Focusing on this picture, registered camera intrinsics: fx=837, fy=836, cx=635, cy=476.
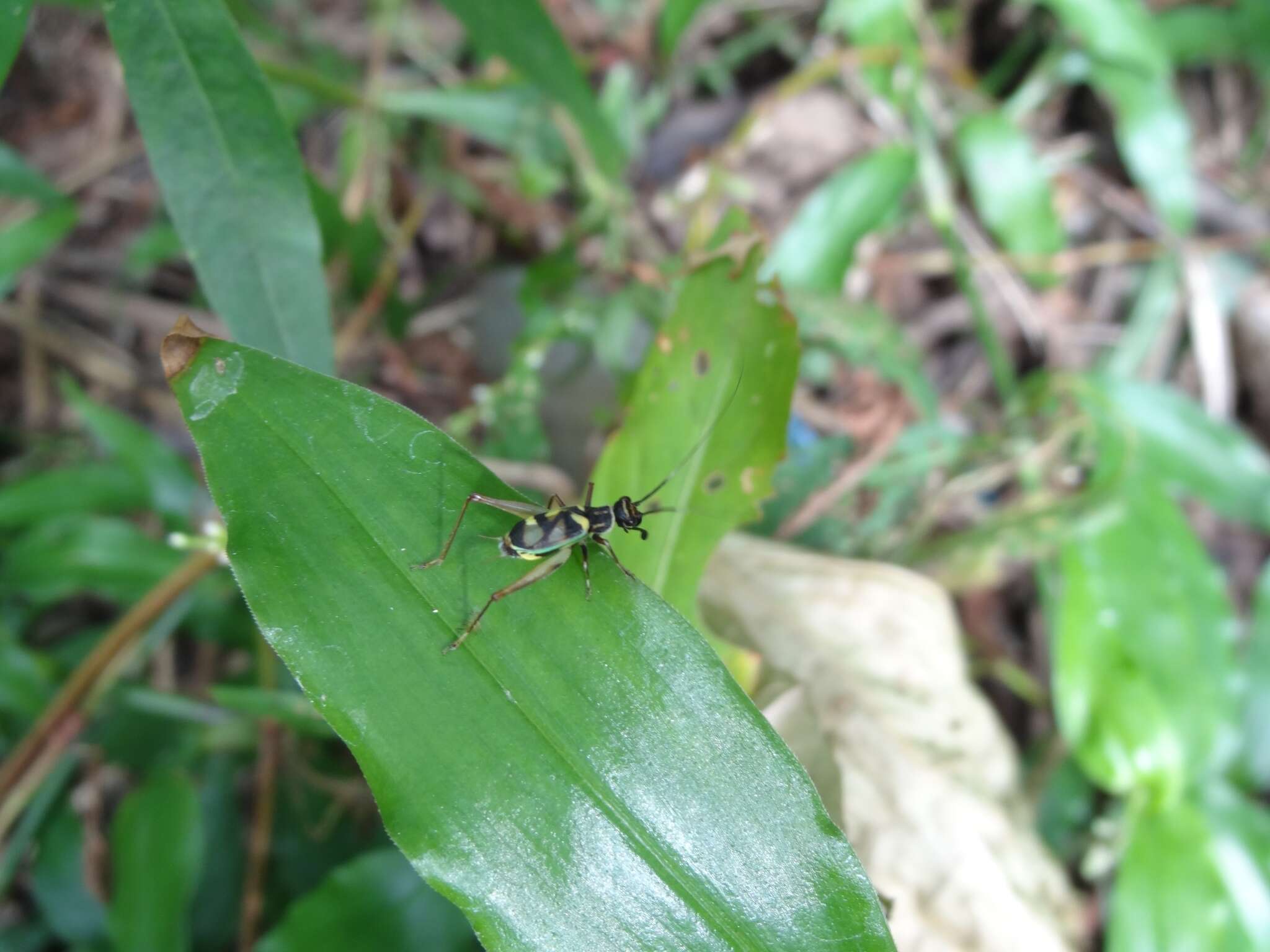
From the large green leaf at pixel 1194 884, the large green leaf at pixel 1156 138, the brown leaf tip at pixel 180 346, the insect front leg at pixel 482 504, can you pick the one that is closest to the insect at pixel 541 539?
the insect front leg at pixel 482 504

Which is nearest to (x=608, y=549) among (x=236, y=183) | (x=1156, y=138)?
(x=236, y=183)

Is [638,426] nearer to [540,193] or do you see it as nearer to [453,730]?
[453,730]

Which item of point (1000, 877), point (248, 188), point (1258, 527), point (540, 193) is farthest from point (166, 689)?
point (1258, 527)

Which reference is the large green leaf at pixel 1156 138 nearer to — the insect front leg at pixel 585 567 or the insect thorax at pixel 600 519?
the insect thorax at pixel 600 519

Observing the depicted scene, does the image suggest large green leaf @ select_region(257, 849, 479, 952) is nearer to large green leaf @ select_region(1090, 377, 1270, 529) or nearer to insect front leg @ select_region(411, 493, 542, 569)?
insect front leg @ select_region(411, 493, 542, 569)

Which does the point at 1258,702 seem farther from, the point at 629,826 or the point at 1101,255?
the point at 629,826
